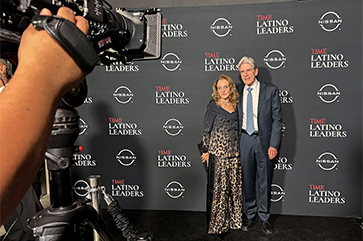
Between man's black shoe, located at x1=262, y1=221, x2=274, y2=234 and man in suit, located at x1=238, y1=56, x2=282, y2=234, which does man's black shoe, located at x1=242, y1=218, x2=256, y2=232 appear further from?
man's black shoe, located at x1=262, y1=221, x2=274, y2=234

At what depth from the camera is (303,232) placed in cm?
232

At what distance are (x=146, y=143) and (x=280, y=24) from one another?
1962 millimetres

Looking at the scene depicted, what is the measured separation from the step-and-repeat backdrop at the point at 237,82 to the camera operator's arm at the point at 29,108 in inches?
Result: 95.1

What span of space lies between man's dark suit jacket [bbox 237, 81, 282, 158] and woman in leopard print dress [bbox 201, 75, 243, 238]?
285 mm

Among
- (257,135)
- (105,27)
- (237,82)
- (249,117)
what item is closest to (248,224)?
(257,135)

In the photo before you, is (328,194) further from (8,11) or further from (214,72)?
(8,11)

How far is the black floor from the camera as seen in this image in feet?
7.33

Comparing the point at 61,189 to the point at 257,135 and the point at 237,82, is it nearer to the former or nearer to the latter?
the point at 257,135

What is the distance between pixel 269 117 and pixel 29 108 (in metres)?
2.37

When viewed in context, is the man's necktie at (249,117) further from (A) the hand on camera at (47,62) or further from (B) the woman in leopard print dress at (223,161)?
(A) the hand on camera at (47,62)

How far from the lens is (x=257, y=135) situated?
2447 mm

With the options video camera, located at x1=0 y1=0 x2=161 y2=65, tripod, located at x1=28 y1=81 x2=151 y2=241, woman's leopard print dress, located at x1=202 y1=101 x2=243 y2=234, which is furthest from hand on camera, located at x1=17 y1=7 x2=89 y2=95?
woman's leopard print dress, located at x1=202 y1=101 x2=243 y2=234

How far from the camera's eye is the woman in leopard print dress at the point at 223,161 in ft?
7.34

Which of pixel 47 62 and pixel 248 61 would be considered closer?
pixel 47 62
